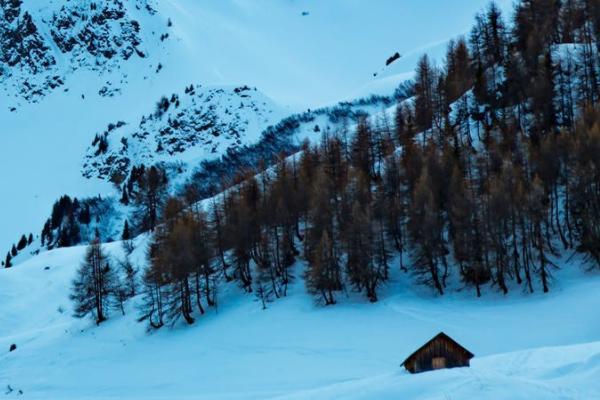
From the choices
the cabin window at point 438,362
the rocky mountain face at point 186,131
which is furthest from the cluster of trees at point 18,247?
the cabin window at point 438,362

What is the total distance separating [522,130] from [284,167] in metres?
23.8

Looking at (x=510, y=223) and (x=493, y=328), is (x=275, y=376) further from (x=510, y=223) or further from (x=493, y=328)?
(x=510, y=223)

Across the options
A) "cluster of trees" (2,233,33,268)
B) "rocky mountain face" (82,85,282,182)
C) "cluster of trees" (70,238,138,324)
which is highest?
"rocky mountain face" (82,85,282,182)

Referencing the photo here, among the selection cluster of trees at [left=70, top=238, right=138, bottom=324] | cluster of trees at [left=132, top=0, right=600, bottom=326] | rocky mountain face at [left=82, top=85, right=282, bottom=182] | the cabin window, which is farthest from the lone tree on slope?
rocky mountain face at [left=82, top=85, right=282, bottom=182]

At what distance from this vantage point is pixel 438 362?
28484 millimetres

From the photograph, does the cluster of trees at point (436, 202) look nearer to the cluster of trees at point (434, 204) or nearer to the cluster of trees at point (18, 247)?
the cluster of trees at point (434, 204)

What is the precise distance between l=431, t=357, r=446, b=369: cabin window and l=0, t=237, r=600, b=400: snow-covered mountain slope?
5.90 ft

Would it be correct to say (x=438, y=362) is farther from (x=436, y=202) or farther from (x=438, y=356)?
(x=436, y=202)

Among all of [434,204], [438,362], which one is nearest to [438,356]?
[438,362]

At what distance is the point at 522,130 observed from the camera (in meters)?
61.4

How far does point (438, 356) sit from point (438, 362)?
27cm

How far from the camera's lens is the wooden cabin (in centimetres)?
2843

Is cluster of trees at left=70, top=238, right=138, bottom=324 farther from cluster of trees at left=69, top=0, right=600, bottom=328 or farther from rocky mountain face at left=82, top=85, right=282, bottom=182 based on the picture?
rocky mountain face at left=82, top=85, right=282, bottom=182

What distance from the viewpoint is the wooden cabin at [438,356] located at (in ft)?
93.3
